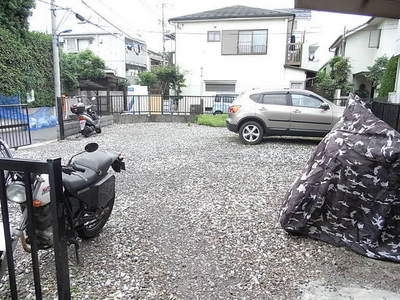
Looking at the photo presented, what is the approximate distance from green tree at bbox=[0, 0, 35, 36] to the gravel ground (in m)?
11.4

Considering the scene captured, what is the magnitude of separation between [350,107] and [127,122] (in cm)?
1238

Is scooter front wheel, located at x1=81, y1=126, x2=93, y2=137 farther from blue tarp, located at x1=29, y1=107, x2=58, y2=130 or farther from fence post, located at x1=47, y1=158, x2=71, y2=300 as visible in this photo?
fence post, located at x1=47, y1=158, x2=71, y2=300

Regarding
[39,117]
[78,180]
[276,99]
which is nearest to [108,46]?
[39,117]

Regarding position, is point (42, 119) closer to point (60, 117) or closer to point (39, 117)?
point (39, 117)

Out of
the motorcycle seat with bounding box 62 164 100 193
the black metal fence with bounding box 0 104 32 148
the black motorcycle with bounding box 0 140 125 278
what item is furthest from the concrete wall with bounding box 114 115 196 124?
the motorcycle seat with bounding box 62 164 100 193

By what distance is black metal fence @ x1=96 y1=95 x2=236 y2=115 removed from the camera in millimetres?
15312

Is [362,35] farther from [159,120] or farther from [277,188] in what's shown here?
[277,188]

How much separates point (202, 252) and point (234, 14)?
1894cm

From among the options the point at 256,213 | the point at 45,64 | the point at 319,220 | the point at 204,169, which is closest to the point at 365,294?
the point at 319,220

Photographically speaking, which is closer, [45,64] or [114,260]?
[114,260]

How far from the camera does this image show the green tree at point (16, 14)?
42.8 feet

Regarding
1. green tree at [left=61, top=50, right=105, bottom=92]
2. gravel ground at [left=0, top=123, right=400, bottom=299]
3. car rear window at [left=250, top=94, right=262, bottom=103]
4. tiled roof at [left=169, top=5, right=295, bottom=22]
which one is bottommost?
gravel ground at [left=0, top=123, right=400, bottom=299]

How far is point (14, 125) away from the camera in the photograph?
8094 millimetres

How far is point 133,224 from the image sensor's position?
3.57 m
